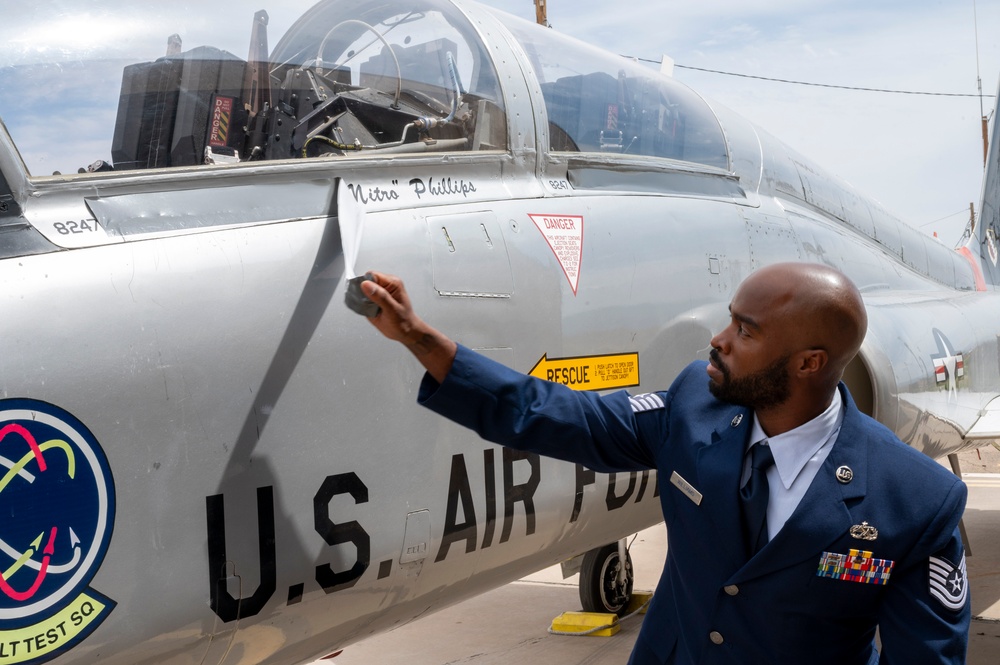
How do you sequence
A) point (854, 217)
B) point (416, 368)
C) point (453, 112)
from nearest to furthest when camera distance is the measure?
point (416, 368), point (453, 112), point (854, 217)

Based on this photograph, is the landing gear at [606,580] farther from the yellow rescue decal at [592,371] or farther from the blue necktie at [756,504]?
the blue necktie at [756,504]

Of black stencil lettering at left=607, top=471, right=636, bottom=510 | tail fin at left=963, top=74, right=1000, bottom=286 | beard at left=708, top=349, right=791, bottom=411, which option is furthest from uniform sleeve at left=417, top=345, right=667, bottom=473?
tail fin at left=963, top=74, right=1000, bottom=286

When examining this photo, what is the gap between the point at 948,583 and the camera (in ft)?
5.32

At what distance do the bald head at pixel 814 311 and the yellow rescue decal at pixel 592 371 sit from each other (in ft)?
3.67

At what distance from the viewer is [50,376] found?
178 cm

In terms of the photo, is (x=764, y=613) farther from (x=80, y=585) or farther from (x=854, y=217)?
(x=854, y=217)

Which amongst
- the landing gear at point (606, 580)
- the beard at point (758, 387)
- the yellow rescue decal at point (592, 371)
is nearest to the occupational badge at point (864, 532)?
the beard at point (758, 387)

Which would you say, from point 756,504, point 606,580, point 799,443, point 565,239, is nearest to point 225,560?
point 756,504

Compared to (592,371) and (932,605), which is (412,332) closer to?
(932,605)

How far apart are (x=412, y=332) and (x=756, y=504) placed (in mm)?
748

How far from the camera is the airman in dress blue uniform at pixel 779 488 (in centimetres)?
166

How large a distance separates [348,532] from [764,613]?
1.01 metres

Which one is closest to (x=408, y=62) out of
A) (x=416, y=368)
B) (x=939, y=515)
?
(x=416, y=368)

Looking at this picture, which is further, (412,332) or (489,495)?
(489,495)
